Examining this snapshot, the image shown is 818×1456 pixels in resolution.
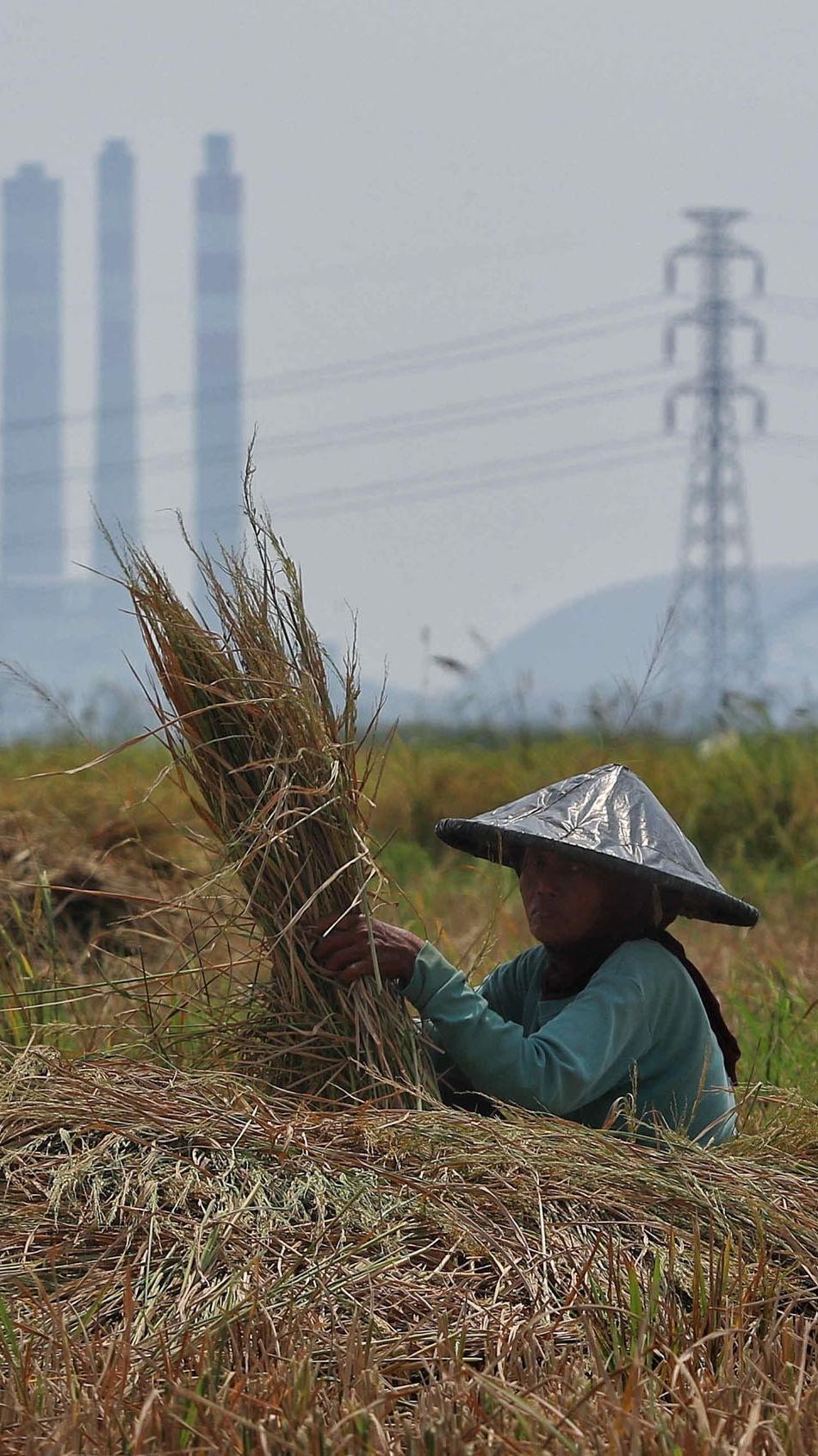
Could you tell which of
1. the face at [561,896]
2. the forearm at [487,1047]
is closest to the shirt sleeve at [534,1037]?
the forearm at [487,1047]

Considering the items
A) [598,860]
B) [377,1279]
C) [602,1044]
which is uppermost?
[598,860]

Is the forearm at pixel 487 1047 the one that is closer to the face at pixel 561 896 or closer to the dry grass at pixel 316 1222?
the dry grass at pixel 316 1222

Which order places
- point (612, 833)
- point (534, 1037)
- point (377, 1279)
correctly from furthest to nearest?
1. point (612, 833)
2. point (534, 1037)
3. point (377, 1279)

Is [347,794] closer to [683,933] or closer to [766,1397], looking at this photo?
[766,1397]

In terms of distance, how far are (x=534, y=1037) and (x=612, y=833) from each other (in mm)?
429

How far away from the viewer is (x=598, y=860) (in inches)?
127

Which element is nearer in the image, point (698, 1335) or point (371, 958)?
point (698, 1335)

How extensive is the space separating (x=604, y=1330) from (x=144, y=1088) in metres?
0.94

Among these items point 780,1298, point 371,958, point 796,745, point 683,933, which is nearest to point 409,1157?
point 371,958

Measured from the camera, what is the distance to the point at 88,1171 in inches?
109

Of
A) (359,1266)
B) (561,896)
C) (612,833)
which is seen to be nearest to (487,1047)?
(561,896)

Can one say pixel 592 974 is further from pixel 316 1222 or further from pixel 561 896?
pixel 316 1222

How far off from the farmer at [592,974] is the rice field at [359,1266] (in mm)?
114

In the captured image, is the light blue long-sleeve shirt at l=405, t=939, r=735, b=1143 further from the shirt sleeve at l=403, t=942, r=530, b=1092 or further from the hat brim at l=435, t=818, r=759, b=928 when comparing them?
the hat brim at l=435, t=818, r=759, b=928
